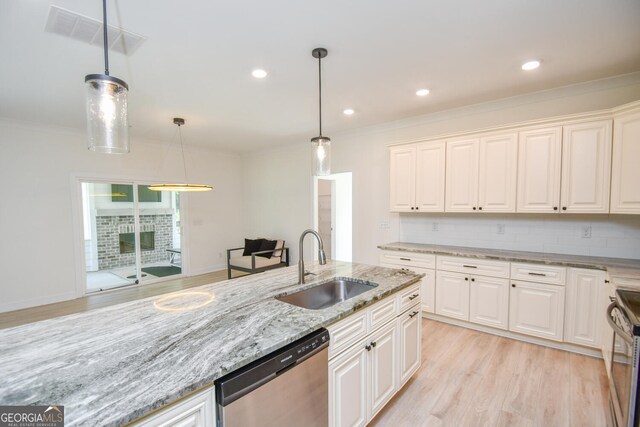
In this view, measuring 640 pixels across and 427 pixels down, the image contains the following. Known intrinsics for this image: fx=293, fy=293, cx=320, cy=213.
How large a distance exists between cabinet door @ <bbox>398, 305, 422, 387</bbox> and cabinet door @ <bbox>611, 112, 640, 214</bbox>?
82.9 inches

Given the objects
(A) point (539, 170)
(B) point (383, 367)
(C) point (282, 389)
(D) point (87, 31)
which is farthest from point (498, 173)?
(D) point (87, 31)

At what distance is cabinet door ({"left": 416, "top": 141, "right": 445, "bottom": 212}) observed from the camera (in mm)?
3668

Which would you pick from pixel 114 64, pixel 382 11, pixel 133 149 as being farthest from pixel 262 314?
pixel 133 149

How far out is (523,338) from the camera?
3.07 meters

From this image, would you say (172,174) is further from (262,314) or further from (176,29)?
(262,314)

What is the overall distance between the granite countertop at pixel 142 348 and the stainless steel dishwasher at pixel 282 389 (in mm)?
54

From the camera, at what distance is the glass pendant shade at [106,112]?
129cm

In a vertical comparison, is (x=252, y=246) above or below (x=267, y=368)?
below

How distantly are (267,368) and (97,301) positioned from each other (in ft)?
15.4

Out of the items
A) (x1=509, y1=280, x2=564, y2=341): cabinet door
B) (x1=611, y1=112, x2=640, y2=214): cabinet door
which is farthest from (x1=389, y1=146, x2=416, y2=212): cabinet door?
(x1=611, y1=112, x2=640, y2=214): cabinet door

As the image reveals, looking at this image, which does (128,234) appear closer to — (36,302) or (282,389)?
(36,302)

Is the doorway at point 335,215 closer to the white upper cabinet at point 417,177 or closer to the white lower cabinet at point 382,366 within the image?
the white upper cabinet at point 417,177

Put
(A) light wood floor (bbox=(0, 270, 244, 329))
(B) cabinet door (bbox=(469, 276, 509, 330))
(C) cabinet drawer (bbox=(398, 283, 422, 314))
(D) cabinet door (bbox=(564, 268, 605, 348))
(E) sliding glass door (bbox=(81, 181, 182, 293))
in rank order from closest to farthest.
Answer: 1. (C) cabinet drawer (bbox=(398, 283, 422, 314))
2. (D) cabinet door (bbox=(564, 268, 605, 348))
3. (B) cabinet door (bbox=(469, 276, 509, 330))
4. (A) light wood floor (bbox=(0, 270, 244, 329))
5. (E) sliding glass door (bbox=(81, 181, 182, 293))

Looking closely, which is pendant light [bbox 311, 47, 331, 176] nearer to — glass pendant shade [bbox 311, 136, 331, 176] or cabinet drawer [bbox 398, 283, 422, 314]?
glass pendant shade [bbox 311, 136, 331, 176]
